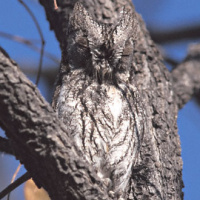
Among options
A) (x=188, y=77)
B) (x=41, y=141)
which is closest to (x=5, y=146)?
(x=41, y=141)

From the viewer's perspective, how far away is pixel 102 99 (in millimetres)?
2488

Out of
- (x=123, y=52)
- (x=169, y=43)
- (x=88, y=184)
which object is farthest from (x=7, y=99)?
(x=169, y=43)

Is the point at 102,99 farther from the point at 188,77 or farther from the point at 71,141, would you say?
the point at 188,77

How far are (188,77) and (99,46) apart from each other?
127cm

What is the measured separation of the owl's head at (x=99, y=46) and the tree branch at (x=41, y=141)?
84 centimetres

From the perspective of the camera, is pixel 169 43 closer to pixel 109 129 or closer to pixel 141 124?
pixel 141 124

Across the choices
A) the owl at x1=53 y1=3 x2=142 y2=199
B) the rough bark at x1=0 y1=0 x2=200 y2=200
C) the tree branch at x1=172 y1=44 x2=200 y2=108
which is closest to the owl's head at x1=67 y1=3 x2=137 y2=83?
the owl at x1=53 y1=3 x2=142 y2=199

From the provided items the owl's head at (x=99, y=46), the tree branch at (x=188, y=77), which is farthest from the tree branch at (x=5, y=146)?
the tree branch at (x=188, y=77)

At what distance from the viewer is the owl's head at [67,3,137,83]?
8.11 ft

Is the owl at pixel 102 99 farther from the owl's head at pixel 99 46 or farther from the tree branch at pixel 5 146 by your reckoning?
the tree branch at pixel 5 146

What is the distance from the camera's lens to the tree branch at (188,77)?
328cm

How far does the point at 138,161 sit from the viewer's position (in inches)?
105

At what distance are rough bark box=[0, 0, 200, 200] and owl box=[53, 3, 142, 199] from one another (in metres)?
0.20

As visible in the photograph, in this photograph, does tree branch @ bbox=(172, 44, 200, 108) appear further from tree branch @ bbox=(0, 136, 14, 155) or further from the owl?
tree branch @ bbox=(0, 136, 14, 155)
